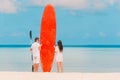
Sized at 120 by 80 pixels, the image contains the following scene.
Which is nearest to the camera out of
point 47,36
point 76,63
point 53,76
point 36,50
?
point 53,76

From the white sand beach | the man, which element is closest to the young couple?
the man

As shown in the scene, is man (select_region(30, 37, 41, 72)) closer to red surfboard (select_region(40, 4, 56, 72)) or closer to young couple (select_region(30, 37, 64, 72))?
young couple (select_region(30, 37, 64, 72))

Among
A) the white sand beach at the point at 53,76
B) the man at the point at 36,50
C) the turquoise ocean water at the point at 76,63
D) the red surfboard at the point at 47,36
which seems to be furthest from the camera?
the turquoise ocean water at the point at 76,63

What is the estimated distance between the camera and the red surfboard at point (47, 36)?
20594 mm

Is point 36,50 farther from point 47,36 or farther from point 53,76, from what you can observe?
point 53,76

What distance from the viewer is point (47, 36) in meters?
20.6

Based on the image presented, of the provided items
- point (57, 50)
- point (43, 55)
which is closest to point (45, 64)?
point (43, 55)

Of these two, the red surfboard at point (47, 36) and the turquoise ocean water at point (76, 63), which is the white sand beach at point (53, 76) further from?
the turquoise ocean water at point (76, 63)

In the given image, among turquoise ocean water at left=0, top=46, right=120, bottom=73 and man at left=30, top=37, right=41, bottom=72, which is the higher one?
man at left=30, top=37, right=41, bottom=72

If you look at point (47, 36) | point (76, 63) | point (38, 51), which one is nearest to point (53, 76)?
point (38, 51)

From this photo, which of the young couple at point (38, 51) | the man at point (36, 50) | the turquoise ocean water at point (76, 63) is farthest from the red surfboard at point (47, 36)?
the turquoise ocean water at point (76, 63)

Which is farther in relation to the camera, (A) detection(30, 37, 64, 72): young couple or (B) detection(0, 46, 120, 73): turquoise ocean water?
(B) detection(0, 46, 120, 73): turquoise ocean water

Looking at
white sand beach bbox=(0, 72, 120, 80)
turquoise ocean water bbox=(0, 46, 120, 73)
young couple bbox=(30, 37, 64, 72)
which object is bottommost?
turquoise ocean water bbox=(0, 46, 120, 73)

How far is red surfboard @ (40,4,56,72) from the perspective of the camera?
2059 cm
